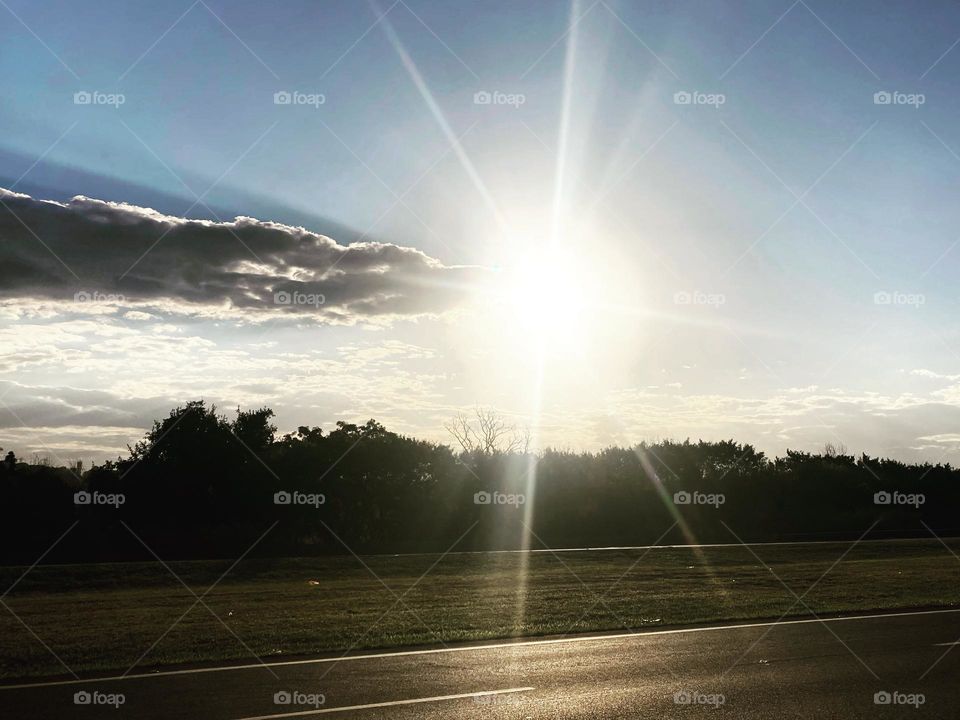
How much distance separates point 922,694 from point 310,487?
4074cm

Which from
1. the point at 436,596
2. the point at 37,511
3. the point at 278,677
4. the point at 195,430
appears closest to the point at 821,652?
the point at 278,677

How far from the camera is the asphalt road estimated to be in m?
9.41

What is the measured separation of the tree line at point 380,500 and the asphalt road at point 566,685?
84.6 ft

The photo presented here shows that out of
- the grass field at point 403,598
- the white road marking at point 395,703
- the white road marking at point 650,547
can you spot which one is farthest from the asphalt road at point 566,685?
the white road marking at point 650,547

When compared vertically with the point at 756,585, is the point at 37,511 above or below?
above

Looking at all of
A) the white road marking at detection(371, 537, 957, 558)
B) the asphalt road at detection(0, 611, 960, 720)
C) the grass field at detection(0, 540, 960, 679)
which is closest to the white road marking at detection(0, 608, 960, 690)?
the asphalt road at detection(0, 611, 960, 720)

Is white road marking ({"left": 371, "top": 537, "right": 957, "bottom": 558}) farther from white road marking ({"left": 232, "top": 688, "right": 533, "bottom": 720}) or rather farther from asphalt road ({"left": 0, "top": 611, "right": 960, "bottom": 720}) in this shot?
white road marking ({"left": 232, "top": 688, "right": 533, "bottom": 720})

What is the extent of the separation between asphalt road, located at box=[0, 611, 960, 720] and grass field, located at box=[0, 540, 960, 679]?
7.00ft

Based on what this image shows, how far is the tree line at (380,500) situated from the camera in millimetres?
40906

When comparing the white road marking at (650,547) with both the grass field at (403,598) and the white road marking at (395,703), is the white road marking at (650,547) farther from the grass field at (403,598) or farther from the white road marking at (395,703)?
the white road marking at (395,703)

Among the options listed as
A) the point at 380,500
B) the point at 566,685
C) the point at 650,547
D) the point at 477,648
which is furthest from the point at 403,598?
the point at 380,500

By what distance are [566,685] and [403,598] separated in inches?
508

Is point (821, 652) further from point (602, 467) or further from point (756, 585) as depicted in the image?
point (602, 467)

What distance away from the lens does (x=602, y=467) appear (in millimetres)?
74625
